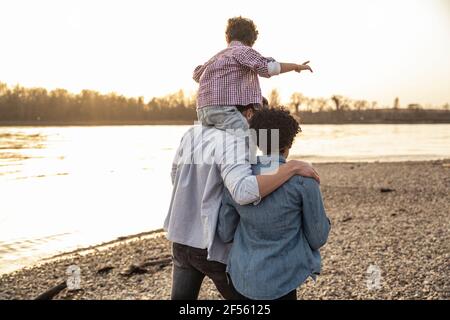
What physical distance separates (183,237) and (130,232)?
1090 cm

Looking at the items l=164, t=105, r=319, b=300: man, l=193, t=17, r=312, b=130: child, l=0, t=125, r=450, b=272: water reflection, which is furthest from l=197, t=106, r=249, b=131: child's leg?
l=0, t=125, r=450, b=272: water reflection

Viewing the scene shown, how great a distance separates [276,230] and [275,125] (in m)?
0.49

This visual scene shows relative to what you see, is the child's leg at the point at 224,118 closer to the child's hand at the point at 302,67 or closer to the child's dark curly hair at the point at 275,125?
the child's dark curly hair at the point at 275,125

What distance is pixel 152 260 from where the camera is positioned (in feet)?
29.0

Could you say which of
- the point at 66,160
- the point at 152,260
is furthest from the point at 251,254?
the point at 66,160

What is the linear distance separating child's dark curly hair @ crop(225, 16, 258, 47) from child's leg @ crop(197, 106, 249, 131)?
22.6 inches

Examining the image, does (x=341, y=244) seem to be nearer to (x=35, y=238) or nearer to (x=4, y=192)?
(x=35, y=238)

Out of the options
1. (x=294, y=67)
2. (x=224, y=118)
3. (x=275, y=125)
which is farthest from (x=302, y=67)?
(x=275, y=125)

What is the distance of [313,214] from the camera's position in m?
2.31

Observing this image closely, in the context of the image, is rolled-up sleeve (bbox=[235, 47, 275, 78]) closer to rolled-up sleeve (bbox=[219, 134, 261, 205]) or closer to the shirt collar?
the shirt collar

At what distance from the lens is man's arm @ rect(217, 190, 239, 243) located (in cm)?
241

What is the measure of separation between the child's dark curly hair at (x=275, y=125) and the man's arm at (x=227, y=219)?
0.99 ft

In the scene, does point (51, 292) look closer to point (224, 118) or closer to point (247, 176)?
point (224, 118)

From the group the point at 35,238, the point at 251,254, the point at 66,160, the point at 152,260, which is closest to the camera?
the point at 251,254
